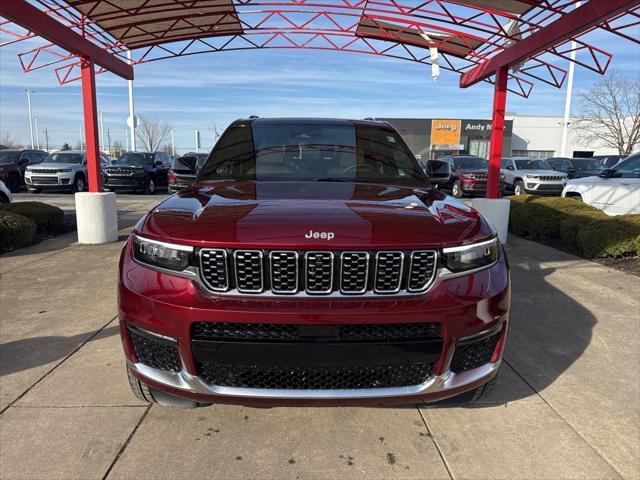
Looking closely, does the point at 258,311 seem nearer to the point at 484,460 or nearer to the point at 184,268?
the point at 184,268

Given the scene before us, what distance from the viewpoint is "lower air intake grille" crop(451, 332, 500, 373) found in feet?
7.04

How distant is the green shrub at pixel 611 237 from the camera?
6.74 meters

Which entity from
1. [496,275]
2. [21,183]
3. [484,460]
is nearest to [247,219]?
[496,275]

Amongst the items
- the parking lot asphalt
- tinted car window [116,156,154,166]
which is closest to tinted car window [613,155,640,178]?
the parking lot asphalt

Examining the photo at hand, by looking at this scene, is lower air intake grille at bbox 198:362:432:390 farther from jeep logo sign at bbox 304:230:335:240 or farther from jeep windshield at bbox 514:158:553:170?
jeep windshield at bbox 514:158:553:170

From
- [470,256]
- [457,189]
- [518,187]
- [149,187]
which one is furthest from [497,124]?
[149,187]

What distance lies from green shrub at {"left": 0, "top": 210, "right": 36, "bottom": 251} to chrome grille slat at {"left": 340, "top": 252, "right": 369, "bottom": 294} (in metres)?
7.14

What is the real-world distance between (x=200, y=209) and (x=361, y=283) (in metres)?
0.98

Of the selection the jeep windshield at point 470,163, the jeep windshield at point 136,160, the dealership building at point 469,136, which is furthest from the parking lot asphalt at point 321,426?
the dealership building at point 469,136

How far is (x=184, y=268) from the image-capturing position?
83.2 inches

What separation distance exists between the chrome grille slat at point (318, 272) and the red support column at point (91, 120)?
701cm

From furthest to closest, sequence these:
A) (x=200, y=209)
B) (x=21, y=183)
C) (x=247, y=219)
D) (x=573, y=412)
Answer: (x=21, y=183), (x=573, y=412), (x=200, y=209), (x=247, y=219)

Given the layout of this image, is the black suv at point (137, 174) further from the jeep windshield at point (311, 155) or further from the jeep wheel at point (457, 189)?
the jeep windshield at point (311, 155)

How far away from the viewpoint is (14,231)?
7.32m
